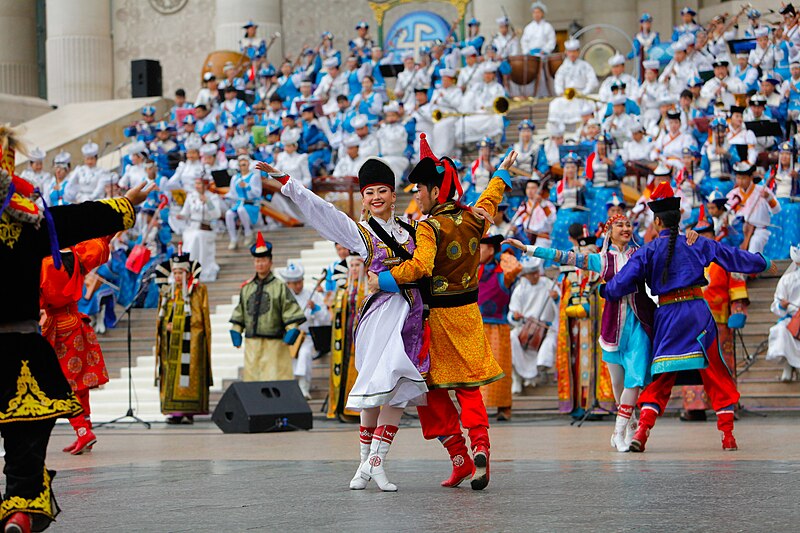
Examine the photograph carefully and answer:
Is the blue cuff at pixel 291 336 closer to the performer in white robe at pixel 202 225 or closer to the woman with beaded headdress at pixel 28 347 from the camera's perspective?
the performer in white robe at pixel 202 225

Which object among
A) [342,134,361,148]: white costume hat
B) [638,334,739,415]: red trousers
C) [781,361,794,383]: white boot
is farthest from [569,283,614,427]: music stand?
[342,134,361,148]: white costume hat

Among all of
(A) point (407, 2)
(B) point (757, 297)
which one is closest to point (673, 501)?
(B) point (757, 297)

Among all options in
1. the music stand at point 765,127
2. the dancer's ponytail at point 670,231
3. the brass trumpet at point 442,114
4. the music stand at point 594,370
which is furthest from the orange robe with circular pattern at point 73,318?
the brass trumpet at point 442,114

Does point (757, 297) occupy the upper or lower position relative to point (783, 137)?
lower

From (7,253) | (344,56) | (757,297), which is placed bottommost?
(757,297)

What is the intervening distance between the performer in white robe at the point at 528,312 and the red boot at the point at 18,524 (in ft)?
35.3

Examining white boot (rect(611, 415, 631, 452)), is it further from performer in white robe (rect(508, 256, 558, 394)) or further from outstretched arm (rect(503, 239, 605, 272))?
performer in white robe (rect(508, 256, 558, 394))

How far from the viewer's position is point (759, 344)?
50.6ft

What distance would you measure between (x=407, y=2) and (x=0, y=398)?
2918cm

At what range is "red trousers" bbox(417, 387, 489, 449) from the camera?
7.64 metres

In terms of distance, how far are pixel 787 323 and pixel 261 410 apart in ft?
17.8

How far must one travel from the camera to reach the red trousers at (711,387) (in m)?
9.95

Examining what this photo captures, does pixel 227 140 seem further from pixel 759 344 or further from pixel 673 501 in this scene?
pixel 673 501

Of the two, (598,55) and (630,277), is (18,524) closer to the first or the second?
(630,277)
